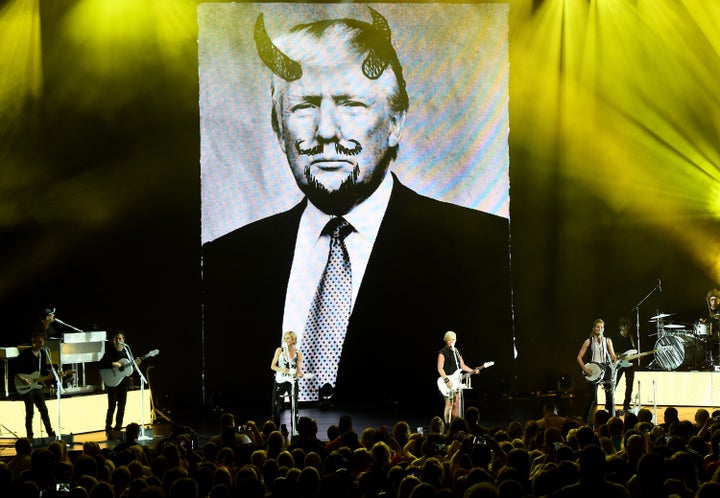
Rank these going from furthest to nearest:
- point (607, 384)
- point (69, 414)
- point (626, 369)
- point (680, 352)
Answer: point (680, 352)
point (626, 369)
point (607, 384)
point (69, 414)

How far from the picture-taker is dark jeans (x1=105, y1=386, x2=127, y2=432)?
12.5m

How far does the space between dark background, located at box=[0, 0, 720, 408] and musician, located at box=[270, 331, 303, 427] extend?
3412mm

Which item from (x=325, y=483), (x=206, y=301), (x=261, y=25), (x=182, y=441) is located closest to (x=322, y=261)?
(x=206, y=301)

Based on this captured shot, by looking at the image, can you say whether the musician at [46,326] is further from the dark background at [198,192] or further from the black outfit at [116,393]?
the dark background at [198,192]

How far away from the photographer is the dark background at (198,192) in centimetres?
1515

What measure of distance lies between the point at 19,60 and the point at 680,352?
1076 cm

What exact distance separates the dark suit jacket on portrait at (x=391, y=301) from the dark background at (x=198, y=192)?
9.2 inches

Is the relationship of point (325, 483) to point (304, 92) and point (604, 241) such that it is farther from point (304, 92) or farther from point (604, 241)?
point (604, 241)

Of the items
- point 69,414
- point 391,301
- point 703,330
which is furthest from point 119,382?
point 703,330

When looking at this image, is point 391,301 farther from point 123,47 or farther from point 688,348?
point 123,47

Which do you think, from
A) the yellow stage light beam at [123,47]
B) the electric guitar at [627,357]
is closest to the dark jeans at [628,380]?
the electric guitar at [627,357]

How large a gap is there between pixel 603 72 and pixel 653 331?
425 centimetres

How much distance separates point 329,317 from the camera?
1525 centimetres

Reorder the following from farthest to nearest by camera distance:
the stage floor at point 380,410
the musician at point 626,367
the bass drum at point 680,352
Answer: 1. the bass drum at point 680,352
2. the musician at point 626,367
3. the stage floor at point 380,410
